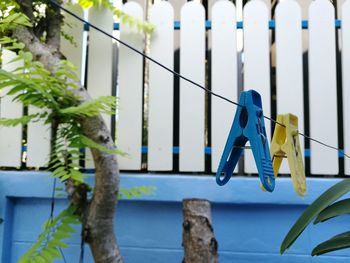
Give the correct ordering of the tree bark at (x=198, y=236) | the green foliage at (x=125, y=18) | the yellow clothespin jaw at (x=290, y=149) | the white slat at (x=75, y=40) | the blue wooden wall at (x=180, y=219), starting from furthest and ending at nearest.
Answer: the white slat at (x=75, y=40) → the green foliage at (x=125, y=18) → the blue wooden wall at (x=180, y=219) → the tree bark at (x=198, y=236) → the yellow clothespin jaw at (x=290, y=149)

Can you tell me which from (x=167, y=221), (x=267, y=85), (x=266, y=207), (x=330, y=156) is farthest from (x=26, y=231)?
(x=330, y=156)

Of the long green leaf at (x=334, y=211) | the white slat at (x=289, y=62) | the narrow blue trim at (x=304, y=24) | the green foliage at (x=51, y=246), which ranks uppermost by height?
the narrow blue trim at (x=304, y=24)

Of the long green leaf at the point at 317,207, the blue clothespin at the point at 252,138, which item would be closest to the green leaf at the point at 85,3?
the blue clothespin at the point at 252,138

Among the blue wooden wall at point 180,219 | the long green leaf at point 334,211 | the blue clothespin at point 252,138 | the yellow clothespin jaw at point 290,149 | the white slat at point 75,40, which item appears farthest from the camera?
the white slat at point 75,40

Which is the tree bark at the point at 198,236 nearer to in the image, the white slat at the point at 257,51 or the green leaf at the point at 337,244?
the green leaf at the point at 337,244

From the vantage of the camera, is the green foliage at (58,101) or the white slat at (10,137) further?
the white slat at (10,137)

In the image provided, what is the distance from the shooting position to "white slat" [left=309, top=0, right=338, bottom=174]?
72.7 inches

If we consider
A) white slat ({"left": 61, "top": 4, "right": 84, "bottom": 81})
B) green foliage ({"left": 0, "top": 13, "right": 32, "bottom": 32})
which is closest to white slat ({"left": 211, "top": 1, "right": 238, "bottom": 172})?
white slat ({"left": 61, "top": 4, "right": 84, "bottom": 81})

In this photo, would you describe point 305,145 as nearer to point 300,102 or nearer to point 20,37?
point 300,102

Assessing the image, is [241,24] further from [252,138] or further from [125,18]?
[252,138]

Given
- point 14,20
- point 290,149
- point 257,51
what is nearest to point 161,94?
point 257,51

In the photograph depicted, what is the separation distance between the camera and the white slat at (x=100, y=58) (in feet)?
6.47

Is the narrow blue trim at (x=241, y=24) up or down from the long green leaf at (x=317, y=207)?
up

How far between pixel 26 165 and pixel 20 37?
66cm
